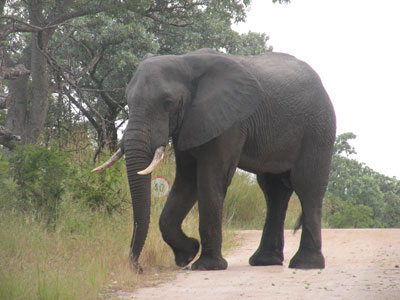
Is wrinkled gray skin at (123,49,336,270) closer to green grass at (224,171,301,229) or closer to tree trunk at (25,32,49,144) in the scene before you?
green grass at (224,171,301,229)

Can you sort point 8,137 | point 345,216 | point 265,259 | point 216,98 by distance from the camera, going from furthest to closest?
point 345,216, point 8,137, point 265,259, point 216,98

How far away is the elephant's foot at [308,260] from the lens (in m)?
7.48

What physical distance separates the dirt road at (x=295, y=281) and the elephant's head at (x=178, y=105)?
905 mm

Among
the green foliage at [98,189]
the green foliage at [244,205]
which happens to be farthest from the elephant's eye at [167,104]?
the green foliage at [244,205]

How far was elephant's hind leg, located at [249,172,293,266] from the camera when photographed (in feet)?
26.2

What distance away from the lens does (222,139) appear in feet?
22.9

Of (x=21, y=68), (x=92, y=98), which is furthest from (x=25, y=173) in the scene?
(x=92, y=98)

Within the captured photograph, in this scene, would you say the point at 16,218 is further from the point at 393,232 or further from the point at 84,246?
the point at 393,232

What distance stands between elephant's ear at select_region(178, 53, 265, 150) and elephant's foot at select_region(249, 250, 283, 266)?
1.91 meters

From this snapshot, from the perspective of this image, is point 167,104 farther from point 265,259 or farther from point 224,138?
point 265,259

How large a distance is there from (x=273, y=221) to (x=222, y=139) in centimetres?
173

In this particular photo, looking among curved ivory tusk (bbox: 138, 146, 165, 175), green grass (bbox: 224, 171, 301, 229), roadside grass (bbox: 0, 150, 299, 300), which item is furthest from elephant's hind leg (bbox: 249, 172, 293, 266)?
green grass (bbox: 224, 171, 301, 229)

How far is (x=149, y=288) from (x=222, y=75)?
8.59 feet

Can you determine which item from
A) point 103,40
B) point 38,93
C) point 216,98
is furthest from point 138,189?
point 103,40
